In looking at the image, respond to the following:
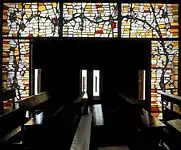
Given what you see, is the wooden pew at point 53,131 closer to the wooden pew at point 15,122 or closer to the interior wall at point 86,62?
the wooden pew at point 15,122

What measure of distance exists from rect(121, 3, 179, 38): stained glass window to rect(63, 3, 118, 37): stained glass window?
24 centimetres

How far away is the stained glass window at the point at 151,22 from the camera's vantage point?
666 centimetres

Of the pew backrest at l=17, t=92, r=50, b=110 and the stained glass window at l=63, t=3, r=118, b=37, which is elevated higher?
the stained glass window at l=63, t=3, r=118, b=37

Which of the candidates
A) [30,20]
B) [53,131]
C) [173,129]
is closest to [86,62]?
[53,131]

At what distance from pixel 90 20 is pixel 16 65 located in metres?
1.90

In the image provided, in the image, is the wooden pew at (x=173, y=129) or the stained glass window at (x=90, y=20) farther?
the stained glass window at (x=90, y=20)

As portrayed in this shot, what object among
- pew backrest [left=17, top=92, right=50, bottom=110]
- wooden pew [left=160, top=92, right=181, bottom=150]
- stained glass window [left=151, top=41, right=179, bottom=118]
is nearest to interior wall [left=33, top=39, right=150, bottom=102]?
pew backrest [left=17, top=92, right=50, bottom=110]

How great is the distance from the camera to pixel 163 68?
21.7ft

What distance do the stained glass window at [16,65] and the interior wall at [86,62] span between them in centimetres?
118

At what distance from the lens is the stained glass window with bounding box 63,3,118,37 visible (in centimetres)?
669

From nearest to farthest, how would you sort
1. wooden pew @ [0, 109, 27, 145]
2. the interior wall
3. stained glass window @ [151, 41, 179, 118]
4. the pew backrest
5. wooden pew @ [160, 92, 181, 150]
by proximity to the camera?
wooden pew @ [160, 92, 181, 150], the pew backrest, wooden pew @ [0, 109, 27, 145], the interior wall, stained glass window @ [151, 41, 179, 118]

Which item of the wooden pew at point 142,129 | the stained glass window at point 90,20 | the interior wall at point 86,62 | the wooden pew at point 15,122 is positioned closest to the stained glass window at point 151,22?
the stained glass window at point 90,20

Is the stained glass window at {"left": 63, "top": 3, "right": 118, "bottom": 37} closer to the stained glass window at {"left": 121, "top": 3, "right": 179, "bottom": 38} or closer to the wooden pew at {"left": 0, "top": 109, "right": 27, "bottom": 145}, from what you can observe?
the stained glass window at {"left": 121, "top": 3, "right": 179, "bottom": 38}

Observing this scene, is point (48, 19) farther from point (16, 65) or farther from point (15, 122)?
point (15, 122)
